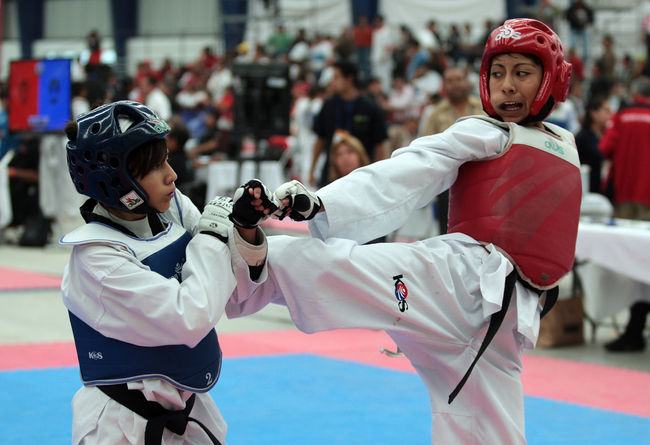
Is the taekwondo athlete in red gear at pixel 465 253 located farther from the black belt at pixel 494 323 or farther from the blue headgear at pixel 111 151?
the blue headgear at pixel 111 151

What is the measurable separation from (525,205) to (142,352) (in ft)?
4.24

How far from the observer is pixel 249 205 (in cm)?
240

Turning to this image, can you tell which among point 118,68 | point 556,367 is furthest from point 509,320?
point 118,68

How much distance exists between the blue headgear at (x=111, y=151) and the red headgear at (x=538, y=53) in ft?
3.92

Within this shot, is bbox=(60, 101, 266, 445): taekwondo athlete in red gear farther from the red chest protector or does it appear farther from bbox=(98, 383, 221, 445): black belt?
the red chest protector

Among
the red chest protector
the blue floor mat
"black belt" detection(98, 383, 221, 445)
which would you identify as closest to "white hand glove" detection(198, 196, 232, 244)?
"black belt" detection(98, 383, 221, 445)

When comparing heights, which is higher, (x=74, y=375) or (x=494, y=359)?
(x=494, y=359)

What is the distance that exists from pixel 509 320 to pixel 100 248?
1315 millimetres

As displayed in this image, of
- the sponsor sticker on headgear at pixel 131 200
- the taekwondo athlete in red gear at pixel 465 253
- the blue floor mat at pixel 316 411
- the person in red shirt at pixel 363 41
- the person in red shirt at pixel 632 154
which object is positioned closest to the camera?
the sponsor sticker on headgear at pixel 131 200

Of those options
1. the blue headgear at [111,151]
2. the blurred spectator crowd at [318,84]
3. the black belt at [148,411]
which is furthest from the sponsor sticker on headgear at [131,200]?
the blurred spectator crowd at [318,84]

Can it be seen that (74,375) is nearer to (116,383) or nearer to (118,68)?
(116,383)

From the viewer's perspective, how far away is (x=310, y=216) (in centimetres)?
257

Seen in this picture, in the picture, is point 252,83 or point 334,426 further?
point 252,83

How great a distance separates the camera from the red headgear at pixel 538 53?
289 centimetres
